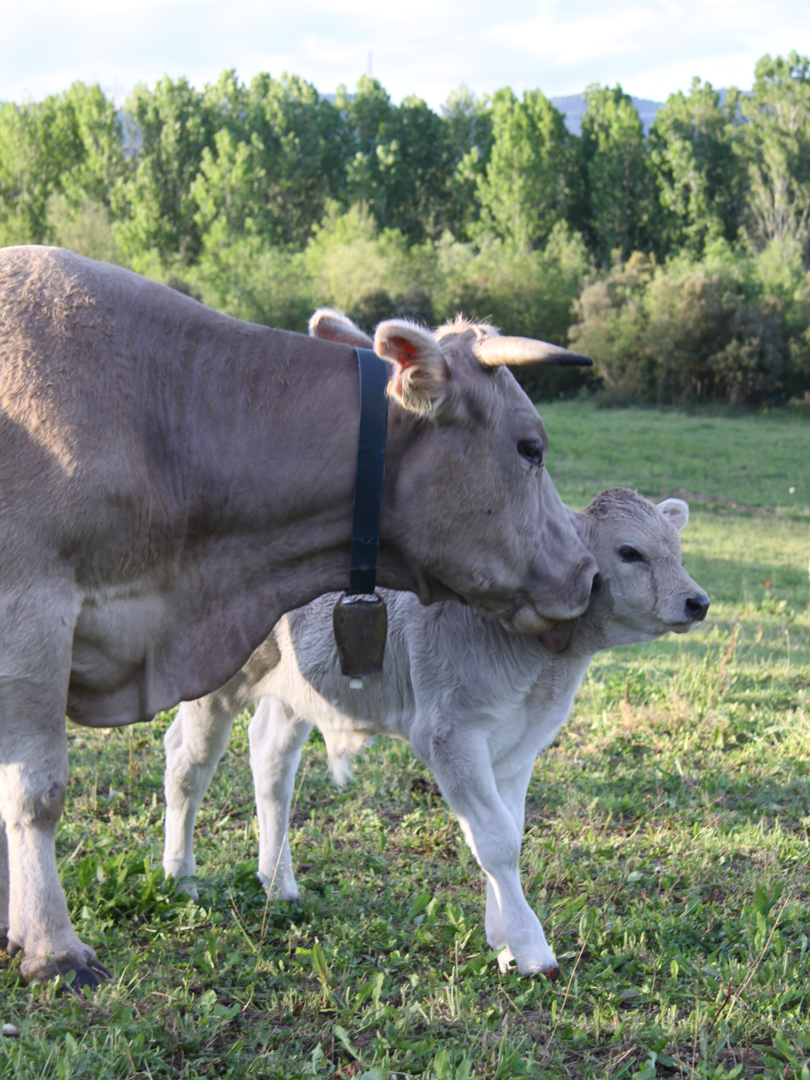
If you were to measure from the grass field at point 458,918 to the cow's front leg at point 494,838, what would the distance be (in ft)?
0.30

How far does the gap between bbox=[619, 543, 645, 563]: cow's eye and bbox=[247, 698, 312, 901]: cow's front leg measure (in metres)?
1.48

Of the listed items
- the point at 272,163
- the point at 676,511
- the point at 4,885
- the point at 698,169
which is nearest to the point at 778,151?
the point at 698,169

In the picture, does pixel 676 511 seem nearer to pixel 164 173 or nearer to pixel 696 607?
pixel 696 607

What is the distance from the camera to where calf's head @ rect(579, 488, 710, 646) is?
3965mm

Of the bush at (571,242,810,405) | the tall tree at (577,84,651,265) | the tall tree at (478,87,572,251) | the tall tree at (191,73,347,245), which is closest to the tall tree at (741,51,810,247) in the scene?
the tall tree at (577,84,651,265)

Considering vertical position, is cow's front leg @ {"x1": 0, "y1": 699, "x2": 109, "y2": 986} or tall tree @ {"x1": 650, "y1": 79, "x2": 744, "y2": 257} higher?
tall tree @ {"x1": 650, "y1": 79, "x2": 744, "y2": 257}

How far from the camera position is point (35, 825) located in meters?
3.07

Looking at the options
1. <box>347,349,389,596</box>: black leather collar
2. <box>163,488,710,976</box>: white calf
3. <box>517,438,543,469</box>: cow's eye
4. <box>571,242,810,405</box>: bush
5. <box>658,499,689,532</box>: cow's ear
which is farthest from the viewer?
<box>571,242,810,405</box>: bush

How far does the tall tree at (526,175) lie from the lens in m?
59.3

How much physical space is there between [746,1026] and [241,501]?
2.24 metres

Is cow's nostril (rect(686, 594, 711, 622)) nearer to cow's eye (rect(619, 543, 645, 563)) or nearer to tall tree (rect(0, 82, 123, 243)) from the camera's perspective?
cow's eye (rect(619, 543, 645, 563))

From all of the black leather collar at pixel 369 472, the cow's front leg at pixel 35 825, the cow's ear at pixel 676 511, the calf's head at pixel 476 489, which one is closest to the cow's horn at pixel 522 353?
the calf's head at pixel 476 489

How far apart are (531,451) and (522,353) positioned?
0.37 metres

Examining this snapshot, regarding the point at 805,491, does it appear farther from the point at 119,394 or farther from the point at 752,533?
the point at 119,394
